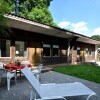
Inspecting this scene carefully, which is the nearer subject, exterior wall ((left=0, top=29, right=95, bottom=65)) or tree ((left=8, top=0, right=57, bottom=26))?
exterior wall ((left=0, top=29, right=95, bottom=65))

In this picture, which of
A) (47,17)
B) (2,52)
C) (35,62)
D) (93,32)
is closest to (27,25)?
(2,52)

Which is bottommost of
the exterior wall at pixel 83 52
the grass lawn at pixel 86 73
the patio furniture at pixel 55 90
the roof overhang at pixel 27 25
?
the grass lawn at pixel 86 73

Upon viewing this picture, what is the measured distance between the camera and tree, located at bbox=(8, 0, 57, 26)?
2608 cm

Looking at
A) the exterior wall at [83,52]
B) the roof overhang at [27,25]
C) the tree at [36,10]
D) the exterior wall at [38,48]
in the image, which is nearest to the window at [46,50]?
the exterior wall at [38,48]

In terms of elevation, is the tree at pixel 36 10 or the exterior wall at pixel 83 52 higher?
the tree at pixel 36 10

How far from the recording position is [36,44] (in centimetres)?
1658

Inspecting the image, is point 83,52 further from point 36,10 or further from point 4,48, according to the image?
point 4,48

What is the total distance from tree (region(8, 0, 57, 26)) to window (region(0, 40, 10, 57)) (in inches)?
475

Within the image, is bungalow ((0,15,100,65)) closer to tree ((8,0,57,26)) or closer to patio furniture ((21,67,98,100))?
patio furniture ((21,67,98,100))

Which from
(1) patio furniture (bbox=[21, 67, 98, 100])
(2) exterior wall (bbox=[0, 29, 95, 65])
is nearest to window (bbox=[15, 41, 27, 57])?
(2) exterior wall (bbox=[0, 29, 95, 65])

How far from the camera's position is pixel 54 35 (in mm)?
18328

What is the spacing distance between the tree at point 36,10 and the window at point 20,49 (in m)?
10.9

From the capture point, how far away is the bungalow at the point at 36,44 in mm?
14111

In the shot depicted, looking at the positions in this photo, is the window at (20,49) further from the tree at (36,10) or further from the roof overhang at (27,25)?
the tree at (36,10)
